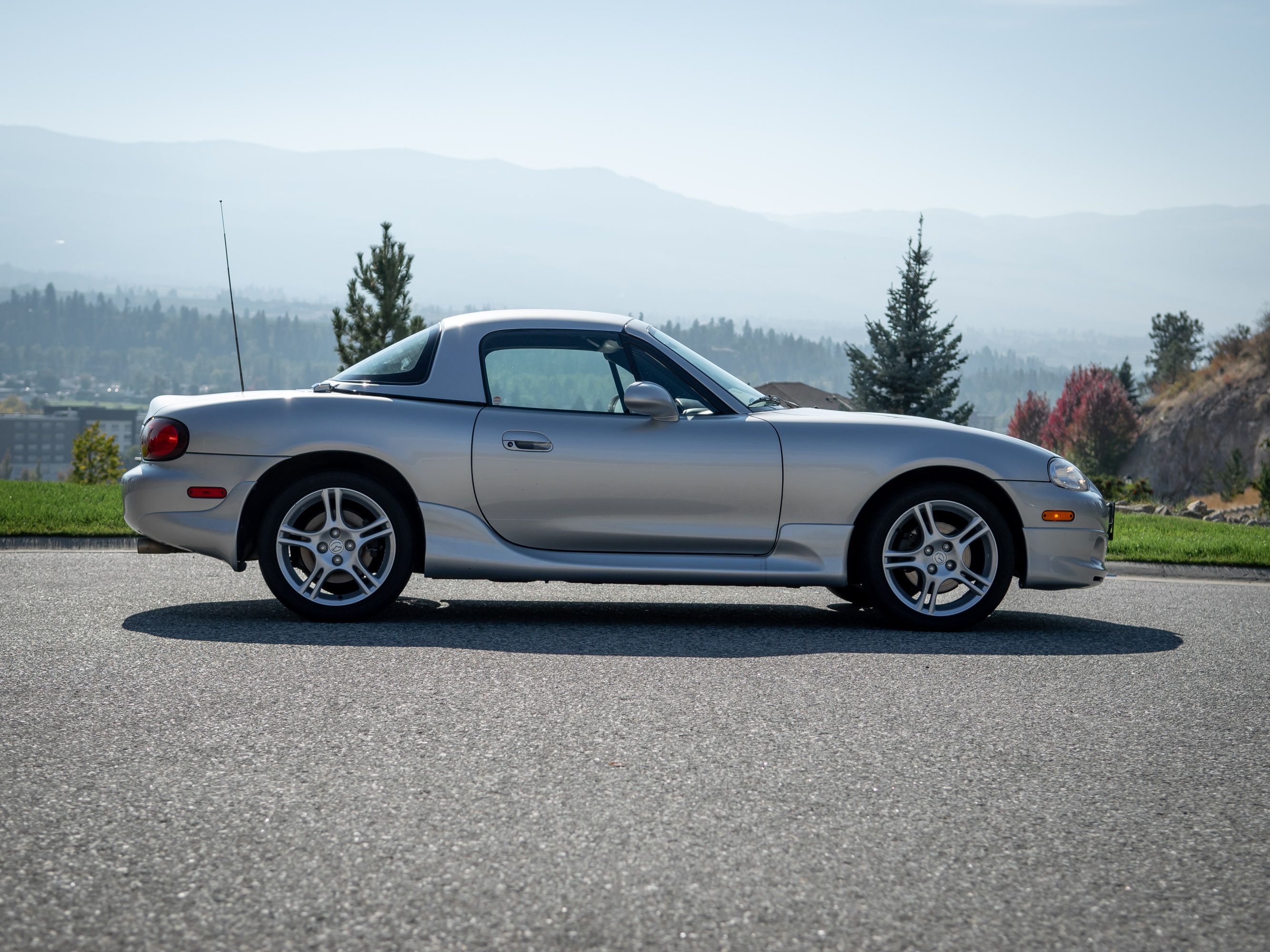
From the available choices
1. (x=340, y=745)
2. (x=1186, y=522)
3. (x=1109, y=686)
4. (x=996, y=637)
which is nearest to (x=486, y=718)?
(x=340, y=745)

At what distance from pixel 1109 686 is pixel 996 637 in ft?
3.88

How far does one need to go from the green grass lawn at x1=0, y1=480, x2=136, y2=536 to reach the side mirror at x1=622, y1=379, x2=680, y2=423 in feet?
16.1

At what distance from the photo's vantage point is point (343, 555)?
614cm

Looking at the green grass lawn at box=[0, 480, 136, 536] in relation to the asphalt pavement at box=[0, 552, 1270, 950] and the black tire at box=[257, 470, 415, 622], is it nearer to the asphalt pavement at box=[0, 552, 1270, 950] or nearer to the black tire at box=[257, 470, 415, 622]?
the black tire at box=[257, 470, 415, 622]

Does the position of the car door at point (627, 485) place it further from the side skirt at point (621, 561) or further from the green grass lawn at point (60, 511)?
the green grass lawn at point (60, 511)

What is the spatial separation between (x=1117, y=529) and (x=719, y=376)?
27.4 ft

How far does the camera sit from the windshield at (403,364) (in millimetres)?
6387

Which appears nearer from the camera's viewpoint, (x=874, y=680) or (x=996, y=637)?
(x=874, y=680)

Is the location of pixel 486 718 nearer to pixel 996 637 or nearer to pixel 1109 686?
pixel 1109 686

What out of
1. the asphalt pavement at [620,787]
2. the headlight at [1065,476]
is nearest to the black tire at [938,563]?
the asphalt pavement at [620,787]

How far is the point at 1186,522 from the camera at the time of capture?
49.2 feet

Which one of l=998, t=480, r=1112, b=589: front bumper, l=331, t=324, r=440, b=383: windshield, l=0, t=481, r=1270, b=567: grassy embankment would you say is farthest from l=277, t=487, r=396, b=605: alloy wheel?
l=0, t=481, r=1270, b=567: grassy embankment

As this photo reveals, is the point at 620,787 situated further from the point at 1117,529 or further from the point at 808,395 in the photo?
the point at 1117,529

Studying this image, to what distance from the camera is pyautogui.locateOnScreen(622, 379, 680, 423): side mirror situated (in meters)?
6.03
